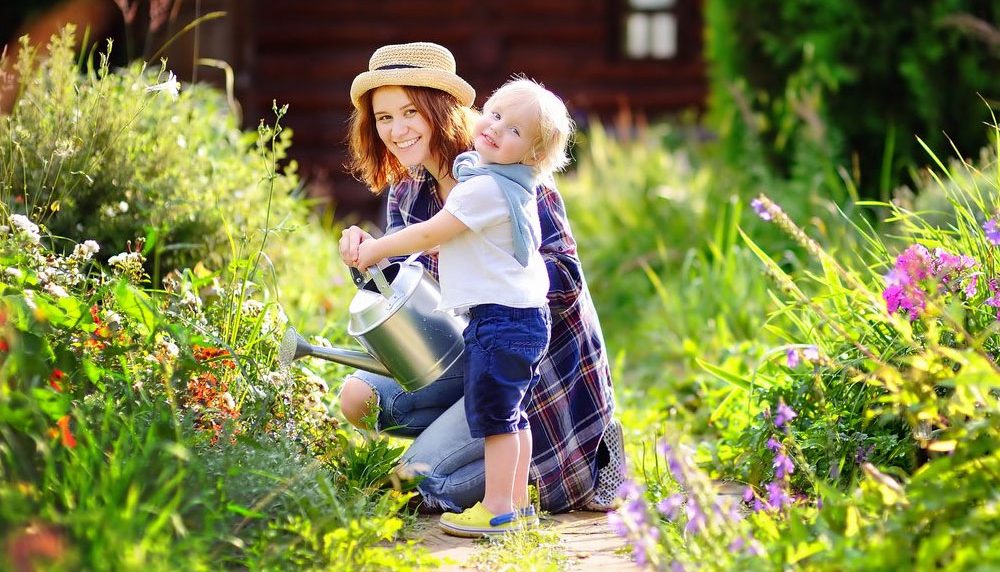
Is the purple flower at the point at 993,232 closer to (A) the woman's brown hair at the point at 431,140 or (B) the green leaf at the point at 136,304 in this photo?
(A) the woman's brown hair at the point at 431,140

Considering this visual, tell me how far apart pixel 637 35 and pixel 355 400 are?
7.66 metres

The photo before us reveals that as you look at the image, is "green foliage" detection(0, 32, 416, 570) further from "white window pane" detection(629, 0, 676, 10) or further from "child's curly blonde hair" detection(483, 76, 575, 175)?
"white window pane" detection(629, 0, 676, 10)

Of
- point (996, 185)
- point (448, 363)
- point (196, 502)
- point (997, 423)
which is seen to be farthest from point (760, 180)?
point (196, 502)

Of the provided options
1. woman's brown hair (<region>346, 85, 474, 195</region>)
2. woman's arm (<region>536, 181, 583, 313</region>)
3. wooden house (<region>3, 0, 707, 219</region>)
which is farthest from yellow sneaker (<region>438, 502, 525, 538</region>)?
wooden house (<region>3, 0, 707, 219</region>)

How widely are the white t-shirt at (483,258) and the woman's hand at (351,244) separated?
0.64 ft

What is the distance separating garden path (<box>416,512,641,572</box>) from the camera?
2.61m

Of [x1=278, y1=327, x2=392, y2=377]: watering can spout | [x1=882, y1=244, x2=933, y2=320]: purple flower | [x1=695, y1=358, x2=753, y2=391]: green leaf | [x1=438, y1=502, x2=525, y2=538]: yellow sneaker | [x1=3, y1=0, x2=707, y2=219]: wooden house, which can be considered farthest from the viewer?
[x1=3, y1=0, x2=707, y2=219]: wooden house

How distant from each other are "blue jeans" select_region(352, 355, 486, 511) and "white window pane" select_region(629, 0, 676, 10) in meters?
7.56

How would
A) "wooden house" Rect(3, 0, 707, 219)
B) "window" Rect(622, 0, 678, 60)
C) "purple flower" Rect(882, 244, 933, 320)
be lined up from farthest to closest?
"window" Rect(622, 0, 678, 60) → "wooden house" Rect(3, 0, 707, 219) → "purple flower" Rect(882, 244, 933, 320)

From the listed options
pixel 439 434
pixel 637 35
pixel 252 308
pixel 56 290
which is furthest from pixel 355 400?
pixel 637 35

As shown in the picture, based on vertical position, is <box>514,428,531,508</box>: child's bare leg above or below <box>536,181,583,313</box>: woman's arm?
below

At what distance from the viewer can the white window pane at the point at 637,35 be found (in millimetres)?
10164

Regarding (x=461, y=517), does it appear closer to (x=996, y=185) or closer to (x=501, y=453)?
(x=501, y=453)

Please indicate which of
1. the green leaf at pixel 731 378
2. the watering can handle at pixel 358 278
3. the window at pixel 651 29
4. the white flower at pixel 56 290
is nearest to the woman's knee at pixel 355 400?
the watering can handle at pixel 358 278
